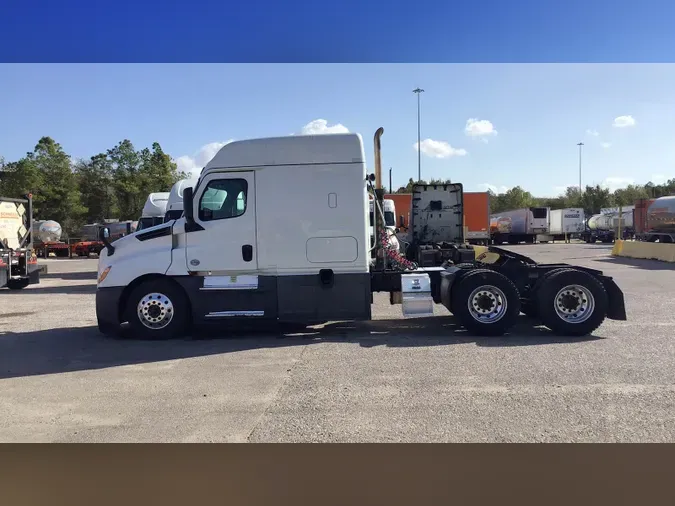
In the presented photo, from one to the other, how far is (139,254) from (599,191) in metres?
70.7

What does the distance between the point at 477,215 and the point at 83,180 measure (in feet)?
110

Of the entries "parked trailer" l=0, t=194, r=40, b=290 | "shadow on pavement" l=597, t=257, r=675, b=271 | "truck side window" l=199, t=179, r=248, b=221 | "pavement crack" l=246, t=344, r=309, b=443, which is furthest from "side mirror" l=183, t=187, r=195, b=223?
"shadow on pavement" l=597, t=257, r=675, b=271

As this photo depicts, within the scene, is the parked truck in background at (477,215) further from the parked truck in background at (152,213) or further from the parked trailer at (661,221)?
the parked truck in background at (152,213)

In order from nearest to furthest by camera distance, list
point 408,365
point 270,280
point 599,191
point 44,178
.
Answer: point 408,365, point 270,280, point 44,178, point 599,191

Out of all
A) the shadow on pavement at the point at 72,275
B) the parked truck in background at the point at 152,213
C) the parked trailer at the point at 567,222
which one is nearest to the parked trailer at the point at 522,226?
the parked trailer at the point at 567,222

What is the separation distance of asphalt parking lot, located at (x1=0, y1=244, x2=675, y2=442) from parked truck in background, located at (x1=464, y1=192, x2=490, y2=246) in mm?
20905

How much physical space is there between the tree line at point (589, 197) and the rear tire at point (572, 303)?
46.6 meters

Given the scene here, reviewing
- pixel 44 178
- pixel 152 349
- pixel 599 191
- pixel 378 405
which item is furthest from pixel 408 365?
pixel 599 191

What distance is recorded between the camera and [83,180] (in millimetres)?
47500

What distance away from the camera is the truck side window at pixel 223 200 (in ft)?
29.3

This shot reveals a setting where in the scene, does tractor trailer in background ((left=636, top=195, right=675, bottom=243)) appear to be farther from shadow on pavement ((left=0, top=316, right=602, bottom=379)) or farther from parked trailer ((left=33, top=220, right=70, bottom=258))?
parked trailer ((left=33, top=220, right=70, bottom=258))
